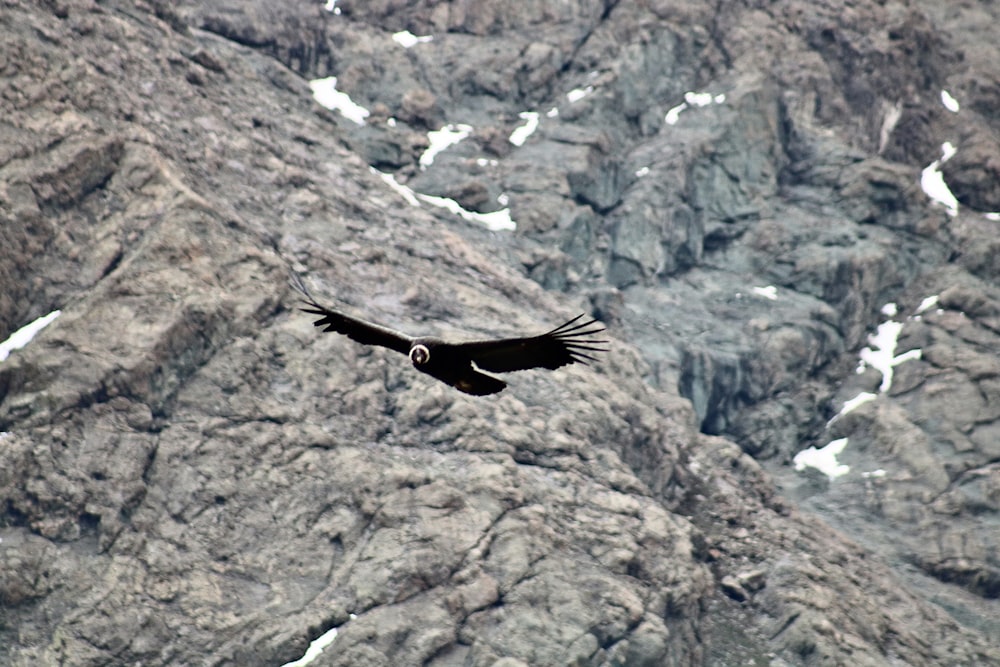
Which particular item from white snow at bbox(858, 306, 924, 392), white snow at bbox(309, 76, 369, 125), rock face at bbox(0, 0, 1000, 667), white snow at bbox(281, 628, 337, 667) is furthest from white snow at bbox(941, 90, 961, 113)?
white snow at bbox(281, 628, 337, 667)

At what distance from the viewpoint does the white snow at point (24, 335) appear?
196ft

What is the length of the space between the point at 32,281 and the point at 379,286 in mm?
15371

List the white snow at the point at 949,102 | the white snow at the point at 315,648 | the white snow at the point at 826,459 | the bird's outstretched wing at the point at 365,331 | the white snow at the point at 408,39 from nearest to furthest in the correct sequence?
the bird's outstretched wing at the point at 365,331, the white snow at the point at 315,648, the white snow at the point at 826,459, the white snow at the point at 408,39, the white snow at the point at 949,102

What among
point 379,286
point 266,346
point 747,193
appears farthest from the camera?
point 747,193

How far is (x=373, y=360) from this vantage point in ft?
210

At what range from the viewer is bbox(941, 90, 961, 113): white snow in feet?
314

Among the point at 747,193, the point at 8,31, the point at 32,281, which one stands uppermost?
the point at 8,31

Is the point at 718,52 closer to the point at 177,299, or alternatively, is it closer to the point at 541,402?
the point at 541,402

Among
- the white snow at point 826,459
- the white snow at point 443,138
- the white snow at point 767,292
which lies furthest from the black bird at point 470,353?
the white snow at point 767,292

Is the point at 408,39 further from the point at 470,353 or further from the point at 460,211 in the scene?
the point at 470,353

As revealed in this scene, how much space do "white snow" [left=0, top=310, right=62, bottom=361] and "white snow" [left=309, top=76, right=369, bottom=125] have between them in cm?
2665

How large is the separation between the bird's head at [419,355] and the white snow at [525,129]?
6219 cm

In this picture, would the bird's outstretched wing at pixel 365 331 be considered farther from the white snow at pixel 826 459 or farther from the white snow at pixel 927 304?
the white snow at pixel 927 304

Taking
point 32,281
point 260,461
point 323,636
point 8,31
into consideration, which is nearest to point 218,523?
point 260,461
